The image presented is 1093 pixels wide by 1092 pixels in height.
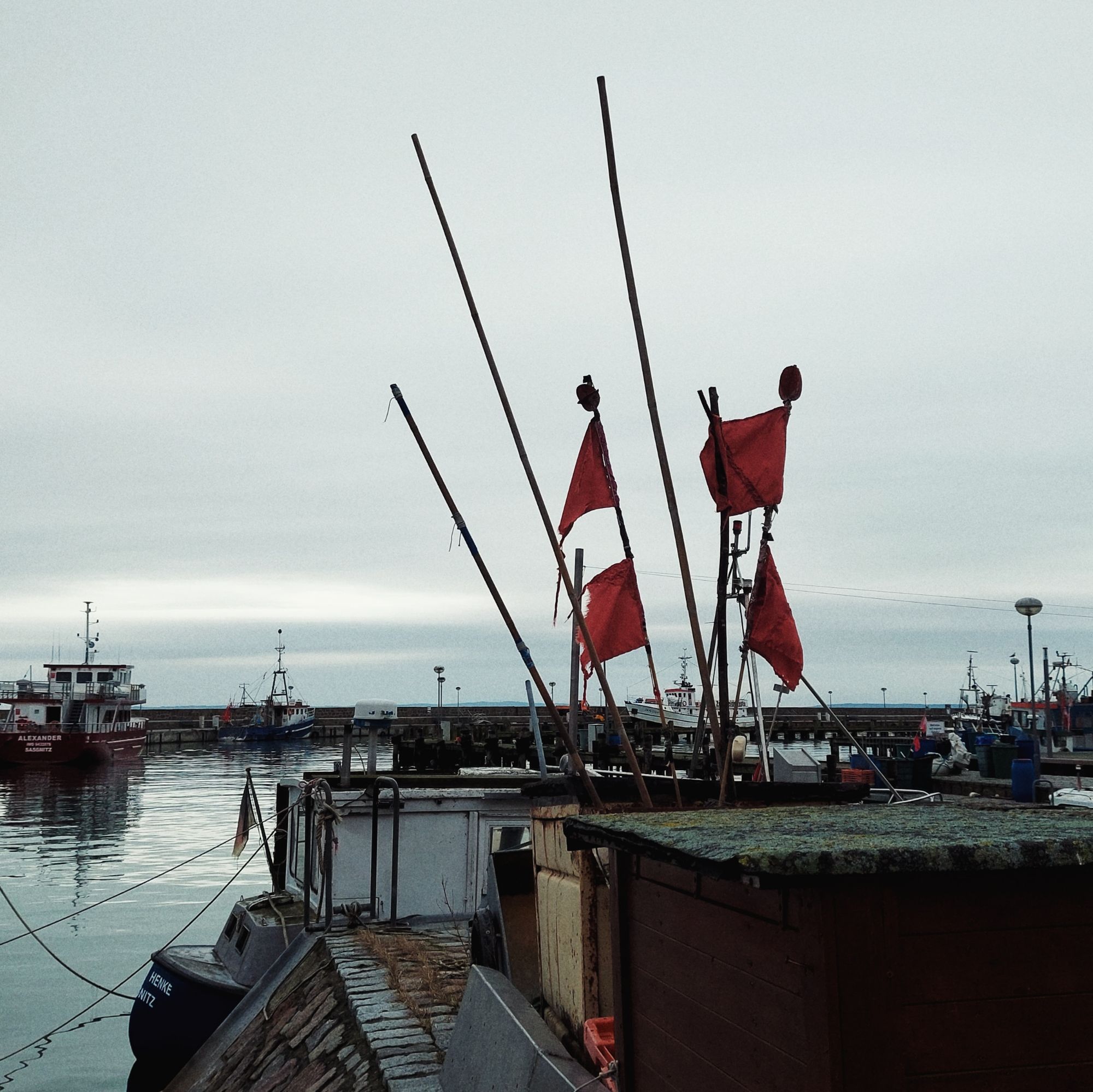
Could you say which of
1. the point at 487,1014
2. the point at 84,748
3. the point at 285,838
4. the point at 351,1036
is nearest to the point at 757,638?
the point at 487,1014

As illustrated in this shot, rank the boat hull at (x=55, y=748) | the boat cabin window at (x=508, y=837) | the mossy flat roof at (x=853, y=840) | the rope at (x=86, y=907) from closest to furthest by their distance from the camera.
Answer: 1. the mossy flat roof at (x=853, y=840)
2. the boat cabin window at (x=508, y=837)
3. the rope at (x=86, y=907)
4. the boat hull at (x=55, y=748)

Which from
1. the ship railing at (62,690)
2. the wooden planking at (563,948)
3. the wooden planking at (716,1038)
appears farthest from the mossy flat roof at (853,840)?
the ship railing at (62,690)

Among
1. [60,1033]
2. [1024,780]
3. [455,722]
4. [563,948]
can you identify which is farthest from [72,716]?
[563,948]

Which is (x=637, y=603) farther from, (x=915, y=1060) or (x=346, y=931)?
(x=915, y=1060)

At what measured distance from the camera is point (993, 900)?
354cm

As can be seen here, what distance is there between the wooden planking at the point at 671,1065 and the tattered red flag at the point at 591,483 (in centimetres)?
590

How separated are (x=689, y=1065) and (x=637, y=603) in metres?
6.74

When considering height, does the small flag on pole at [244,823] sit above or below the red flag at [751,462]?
below

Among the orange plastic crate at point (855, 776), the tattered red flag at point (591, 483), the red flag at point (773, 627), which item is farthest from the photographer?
the orange plastic crate at point (855, 776)

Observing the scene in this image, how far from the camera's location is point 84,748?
229 ft

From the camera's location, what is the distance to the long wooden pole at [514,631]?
25.9 feet

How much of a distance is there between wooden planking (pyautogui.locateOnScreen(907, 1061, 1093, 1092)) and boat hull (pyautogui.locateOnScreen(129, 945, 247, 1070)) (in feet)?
38.0

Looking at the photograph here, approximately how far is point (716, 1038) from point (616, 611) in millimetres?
6939

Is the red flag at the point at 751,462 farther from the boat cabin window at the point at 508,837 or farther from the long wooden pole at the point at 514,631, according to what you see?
the boat cabin window at the point at 508,837
